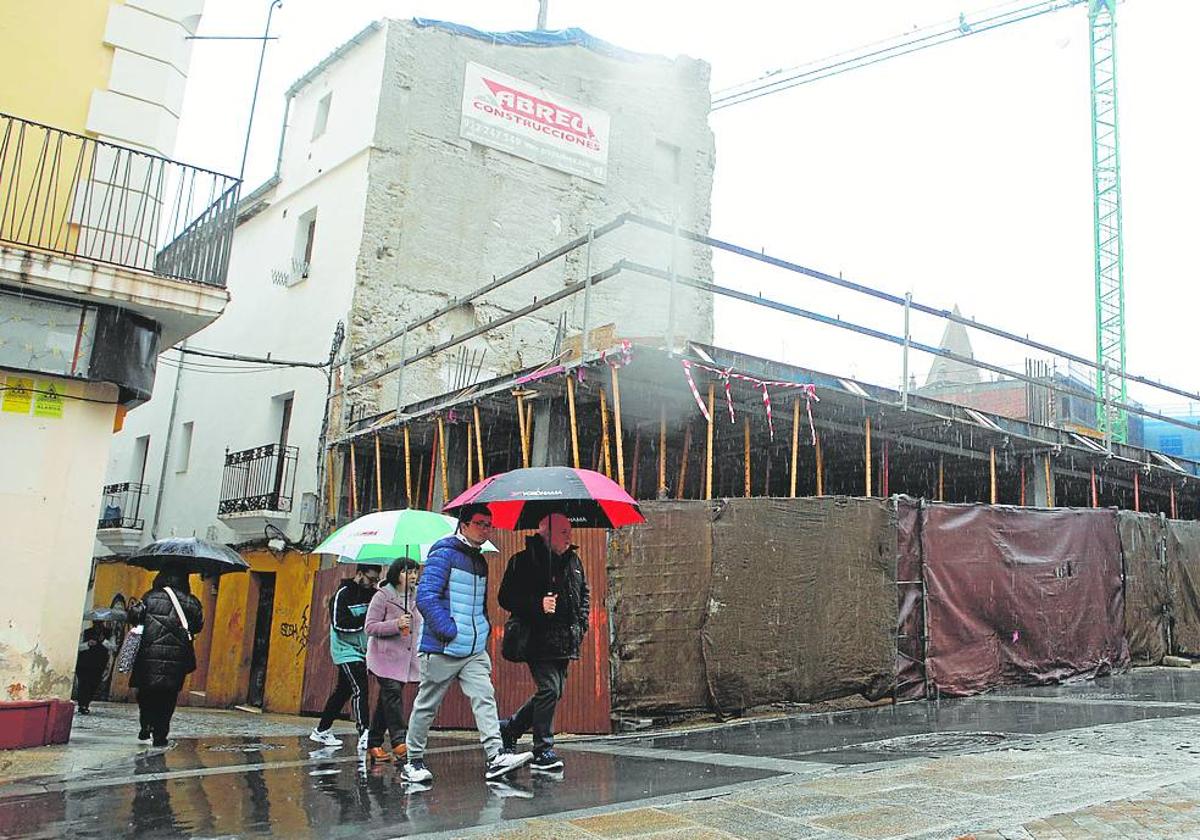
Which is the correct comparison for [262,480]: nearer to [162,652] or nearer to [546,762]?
[162,652]

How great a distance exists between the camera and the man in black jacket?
645 centimetres

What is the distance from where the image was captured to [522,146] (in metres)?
19.3

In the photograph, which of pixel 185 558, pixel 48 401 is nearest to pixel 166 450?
pixel 185 558

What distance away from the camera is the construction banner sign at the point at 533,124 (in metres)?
18.8

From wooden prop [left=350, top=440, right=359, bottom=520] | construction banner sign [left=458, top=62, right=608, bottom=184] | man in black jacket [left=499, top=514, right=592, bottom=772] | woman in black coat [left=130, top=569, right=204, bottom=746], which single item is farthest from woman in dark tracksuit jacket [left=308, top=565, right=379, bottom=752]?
construction banner sign [left=458, top=62, right=608, bottom=184]

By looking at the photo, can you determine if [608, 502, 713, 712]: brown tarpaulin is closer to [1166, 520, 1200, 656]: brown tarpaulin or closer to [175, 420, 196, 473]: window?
[1166, 520, 1200, 656]: brown tarpaulin

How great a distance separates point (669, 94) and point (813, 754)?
1702 cm

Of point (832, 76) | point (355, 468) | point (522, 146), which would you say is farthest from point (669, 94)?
point (832, 76)

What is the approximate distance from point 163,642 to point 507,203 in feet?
40.4

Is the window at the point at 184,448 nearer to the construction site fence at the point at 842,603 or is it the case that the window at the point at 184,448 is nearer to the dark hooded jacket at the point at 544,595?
the construction site fence at the point at 842,603

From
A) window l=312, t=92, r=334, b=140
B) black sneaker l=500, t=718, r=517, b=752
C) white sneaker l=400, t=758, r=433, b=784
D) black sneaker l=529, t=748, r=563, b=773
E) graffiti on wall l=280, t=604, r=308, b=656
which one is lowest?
white sneaker l=400, t=758, r=433, b=784

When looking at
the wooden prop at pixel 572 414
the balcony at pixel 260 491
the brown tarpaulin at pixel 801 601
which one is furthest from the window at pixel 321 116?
→ the brown tarpaulin at pixel 801 601

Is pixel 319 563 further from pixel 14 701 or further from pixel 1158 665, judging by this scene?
pixel 1158 665

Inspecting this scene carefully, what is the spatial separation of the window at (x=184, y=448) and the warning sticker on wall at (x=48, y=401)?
13.0 m
